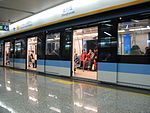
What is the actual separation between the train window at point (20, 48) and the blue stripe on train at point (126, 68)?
6.85 meters

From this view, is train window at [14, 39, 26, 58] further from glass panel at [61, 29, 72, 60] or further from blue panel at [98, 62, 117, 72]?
blue panel at [98, 62, 117, 72]

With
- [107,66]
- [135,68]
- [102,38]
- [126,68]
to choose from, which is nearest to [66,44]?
[102,38]

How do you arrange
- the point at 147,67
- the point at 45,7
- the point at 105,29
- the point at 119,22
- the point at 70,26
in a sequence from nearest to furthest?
the point at 147,67, the point at 119,22, the point at 105,29, the point at 70,26, the point at 45,7

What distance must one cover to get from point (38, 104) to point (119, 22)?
3.63 meters

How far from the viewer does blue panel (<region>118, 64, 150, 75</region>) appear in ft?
18.0

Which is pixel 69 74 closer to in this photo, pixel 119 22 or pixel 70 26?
pixel 70 26

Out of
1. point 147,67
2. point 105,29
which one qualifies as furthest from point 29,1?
point 147,67

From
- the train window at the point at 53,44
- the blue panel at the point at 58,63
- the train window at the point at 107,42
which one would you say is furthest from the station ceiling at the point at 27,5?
the train window at the point at 107,42

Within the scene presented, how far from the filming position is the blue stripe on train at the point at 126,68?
5509mm

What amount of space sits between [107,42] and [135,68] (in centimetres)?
140

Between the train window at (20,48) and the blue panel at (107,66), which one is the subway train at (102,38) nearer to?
the blue panel at (107,66)

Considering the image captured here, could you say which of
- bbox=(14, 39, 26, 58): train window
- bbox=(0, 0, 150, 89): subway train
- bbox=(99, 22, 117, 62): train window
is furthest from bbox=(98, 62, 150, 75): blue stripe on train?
bbox=(14, 39, 26, 58): train window

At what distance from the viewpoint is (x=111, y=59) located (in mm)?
6457

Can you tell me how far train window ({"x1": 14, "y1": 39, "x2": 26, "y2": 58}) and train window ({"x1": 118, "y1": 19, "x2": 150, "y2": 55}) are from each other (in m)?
7.56
